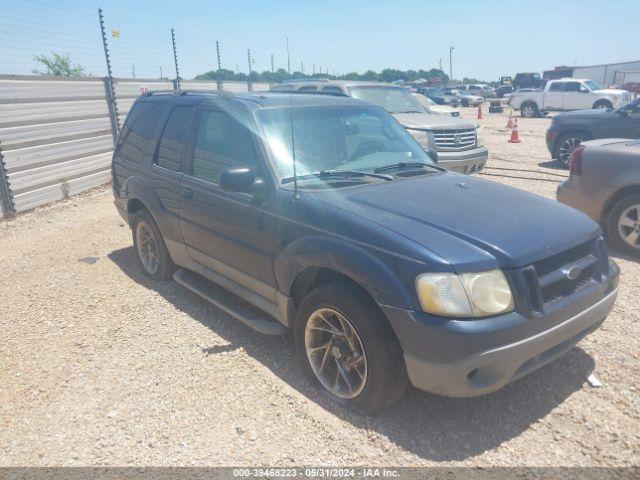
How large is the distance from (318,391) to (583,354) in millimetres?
1928

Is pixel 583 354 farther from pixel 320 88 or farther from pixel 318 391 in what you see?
pixel 320 88

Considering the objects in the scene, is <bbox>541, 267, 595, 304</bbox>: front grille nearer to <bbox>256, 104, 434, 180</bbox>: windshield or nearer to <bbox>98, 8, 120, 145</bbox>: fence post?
<bbox>256, 104, 434, 180</bbox>: windshield

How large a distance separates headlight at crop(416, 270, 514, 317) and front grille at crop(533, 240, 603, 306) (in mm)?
322

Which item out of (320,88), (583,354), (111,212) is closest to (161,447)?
(583,354)

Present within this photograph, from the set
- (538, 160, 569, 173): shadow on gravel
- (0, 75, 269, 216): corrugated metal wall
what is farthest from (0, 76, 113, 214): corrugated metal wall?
Result: (538, 160, 569, 173): shadow on gravel

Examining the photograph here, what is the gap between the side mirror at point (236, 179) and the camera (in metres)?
3.13

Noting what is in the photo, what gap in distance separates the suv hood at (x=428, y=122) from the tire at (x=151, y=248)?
17.2ft

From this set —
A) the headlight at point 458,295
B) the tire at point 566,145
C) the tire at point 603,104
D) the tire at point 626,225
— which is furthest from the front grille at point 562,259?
the tire at point 603,104

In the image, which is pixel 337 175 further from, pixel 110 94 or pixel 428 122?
pixel 110 94

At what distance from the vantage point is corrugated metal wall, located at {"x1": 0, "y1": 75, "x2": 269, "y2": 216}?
26.2 ft

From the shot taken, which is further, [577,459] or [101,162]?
[101,162]

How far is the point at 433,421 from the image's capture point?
286cm

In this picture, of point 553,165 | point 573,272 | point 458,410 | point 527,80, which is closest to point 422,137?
point 553,165

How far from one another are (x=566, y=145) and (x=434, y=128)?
388cm
